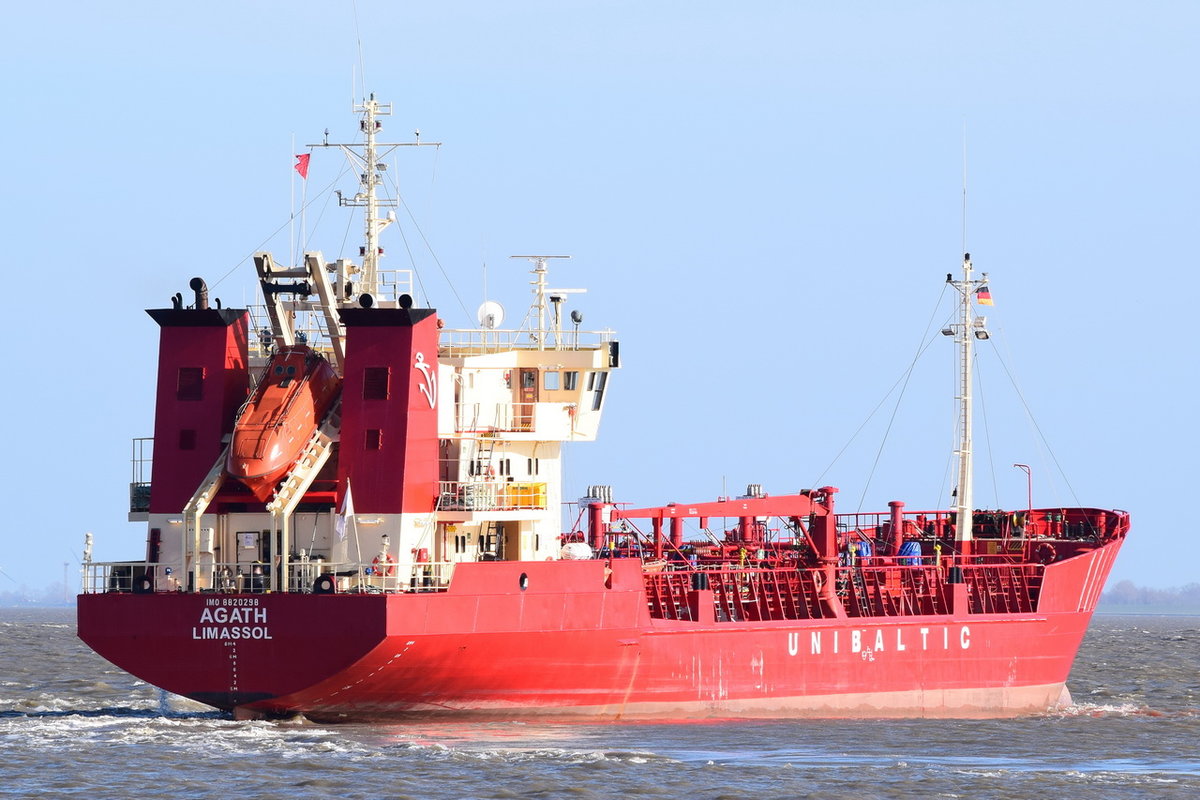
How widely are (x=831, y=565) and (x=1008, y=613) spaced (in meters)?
5.03

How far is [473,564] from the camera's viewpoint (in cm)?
3102

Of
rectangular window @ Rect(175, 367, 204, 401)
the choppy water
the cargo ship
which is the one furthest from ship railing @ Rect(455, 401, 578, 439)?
the choppy water

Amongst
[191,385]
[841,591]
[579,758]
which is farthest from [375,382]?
[841,591]

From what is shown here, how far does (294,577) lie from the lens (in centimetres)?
3188

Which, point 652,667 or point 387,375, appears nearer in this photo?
point 387,375

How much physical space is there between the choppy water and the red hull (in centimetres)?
54

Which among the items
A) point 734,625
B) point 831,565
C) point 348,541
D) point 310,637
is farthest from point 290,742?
point 831,565

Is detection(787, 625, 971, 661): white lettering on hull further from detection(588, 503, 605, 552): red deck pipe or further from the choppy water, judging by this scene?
detection(588, 503, 605, 552): red deck pipe

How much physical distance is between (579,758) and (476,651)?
343 centimetres

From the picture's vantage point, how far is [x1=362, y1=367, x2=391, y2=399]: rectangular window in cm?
3181

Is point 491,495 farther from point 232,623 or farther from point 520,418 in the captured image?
point 232,623

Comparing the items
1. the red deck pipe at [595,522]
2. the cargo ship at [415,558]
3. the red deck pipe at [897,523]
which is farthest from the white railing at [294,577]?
the red deck pipe at [897,523]

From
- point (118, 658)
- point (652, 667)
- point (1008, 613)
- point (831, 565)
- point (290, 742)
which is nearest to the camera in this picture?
point (290, 742)

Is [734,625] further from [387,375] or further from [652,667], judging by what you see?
[387,375]
